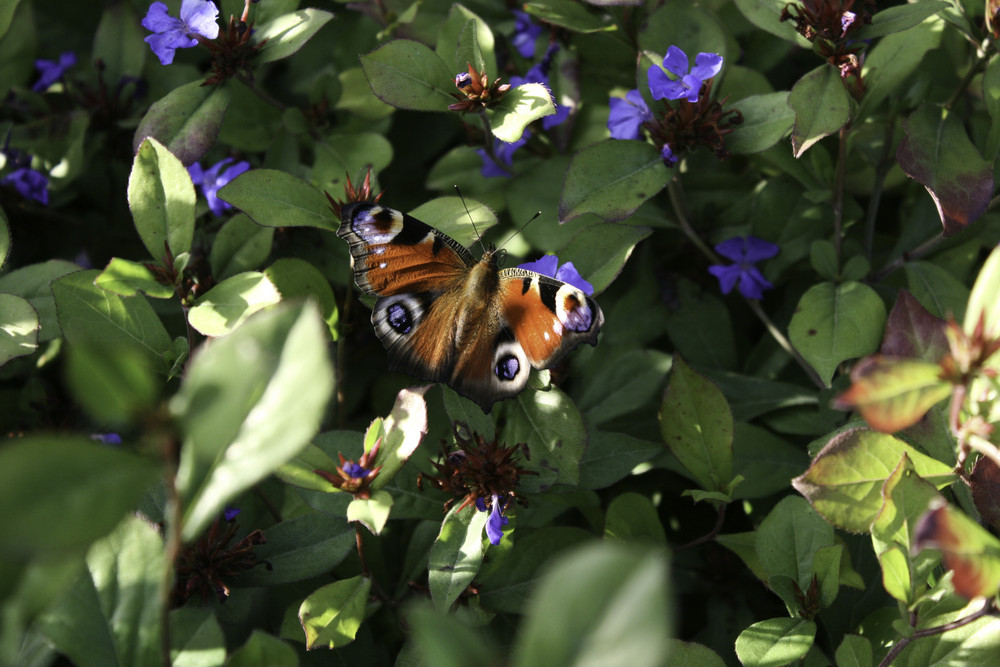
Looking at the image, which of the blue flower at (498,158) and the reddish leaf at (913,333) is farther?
the blue flower at (498,158)

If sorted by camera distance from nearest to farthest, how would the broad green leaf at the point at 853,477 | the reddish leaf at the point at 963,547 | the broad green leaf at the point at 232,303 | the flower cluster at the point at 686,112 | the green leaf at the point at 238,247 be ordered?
1. the reddish leaf at the point at 963,547
2. the broad green leaf at the point at 853,477
3. the broad green leaf at the point at 232,303
4. the flower cluster at the point at 686,112
5. the green leaf at the point at 238,247

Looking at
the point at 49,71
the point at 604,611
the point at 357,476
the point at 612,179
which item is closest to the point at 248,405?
the point at 604,611

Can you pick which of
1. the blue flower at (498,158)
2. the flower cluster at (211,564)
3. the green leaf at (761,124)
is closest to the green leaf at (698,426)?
the green leaf at (761,124)

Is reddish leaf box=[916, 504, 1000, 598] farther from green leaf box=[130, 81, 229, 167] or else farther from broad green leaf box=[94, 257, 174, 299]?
green leaf box=[130, 81, 229, 167]

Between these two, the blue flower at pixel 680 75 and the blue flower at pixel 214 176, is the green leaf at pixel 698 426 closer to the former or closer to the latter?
the blue flower at pixel 680 75

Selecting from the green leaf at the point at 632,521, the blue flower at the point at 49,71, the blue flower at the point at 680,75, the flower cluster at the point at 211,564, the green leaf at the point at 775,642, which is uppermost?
the blue flower at the point at 680,75

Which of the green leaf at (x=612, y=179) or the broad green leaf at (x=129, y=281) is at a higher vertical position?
the green leaf at (x=612, y=179)

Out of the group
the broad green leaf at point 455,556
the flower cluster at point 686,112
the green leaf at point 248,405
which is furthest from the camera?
the flower cluster at point 686,112
